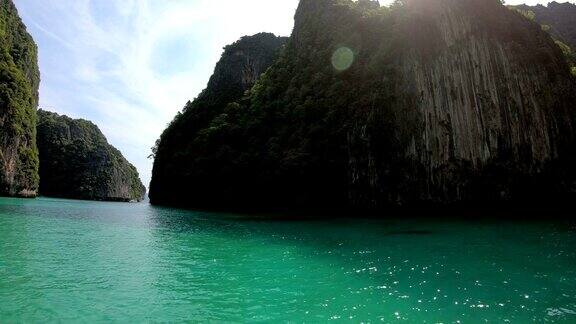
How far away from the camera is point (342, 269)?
13.6m

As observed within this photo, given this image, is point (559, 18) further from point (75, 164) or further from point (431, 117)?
point (75, 164)

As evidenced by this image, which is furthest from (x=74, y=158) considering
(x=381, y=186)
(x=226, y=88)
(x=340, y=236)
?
(x=340, y=236)

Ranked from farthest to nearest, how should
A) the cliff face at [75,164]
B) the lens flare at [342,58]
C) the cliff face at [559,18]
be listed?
the cliff face at [75,164] < the cliff face at [559,18] < the lens flare at [342,58]

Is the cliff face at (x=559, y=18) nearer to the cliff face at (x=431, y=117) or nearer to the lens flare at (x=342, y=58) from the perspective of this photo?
the cliff face at (x=431, y=117)

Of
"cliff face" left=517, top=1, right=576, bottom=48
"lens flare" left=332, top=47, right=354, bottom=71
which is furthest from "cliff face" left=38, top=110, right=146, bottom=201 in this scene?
"cliff face" left=517, top=1, right=576, bottom=48

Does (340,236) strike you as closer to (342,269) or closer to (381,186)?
(342,269)

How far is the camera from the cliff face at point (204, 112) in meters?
60.8

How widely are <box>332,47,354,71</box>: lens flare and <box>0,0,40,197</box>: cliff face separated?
183 feet

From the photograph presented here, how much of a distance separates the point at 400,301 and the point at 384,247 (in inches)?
325

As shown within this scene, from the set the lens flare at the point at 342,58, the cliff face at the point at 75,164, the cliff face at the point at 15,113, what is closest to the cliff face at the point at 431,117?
the lens flare at the point at 342,58

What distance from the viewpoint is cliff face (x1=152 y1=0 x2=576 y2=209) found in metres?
33.8

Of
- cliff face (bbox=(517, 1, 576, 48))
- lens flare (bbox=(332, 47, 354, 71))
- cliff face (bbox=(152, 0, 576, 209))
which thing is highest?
cliff face (bbox=(517, 1, 576, 48))

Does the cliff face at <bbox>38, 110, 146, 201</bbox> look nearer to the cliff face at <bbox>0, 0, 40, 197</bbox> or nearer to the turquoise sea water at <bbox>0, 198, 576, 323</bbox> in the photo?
the cliff face at <bbox>0, 0, 40, 197</bbox>

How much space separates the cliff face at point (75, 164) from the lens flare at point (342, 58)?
83.8 m
